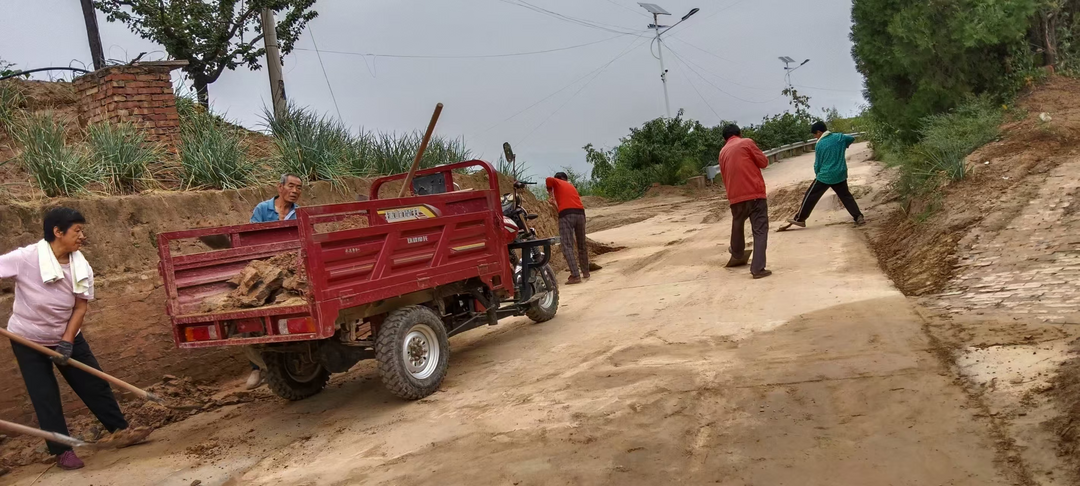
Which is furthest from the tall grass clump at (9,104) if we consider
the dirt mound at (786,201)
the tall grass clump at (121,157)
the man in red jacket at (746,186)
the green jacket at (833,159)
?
the dirt mound at (786,201)

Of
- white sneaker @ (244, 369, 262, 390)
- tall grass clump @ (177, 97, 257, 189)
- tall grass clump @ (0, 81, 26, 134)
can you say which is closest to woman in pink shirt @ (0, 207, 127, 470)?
white sneaker @ (244, 369, 262, 390)

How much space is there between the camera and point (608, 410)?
5.14 meters

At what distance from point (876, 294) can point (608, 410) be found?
3.68 metres

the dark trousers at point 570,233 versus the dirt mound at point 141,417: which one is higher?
the dark trousers at point 570,233

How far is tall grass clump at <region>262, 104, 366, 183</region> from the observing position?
10.4m

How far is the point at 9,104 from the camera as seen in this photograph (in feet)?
31.5

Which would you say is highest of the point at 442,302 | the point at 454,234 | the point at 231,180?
the point at 231,180

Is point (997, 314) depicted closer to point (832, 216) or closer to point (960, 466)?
point (960, 466)

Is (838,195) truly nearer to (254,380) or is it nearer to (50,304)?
(254,380)

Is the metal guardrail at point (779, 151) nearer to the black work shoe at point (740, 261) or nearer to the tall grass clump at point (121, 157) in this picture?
the black work shoe at point (740, 261)

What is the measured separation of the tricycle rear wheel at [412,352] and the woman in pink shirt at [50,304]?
2.15 meters

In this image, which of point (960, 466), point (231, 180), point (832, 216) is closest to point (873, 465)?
point (960, 466)

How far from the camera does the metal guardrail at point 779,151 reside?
2586cm

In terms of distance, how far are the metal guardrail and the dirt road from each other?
57.6 ft
